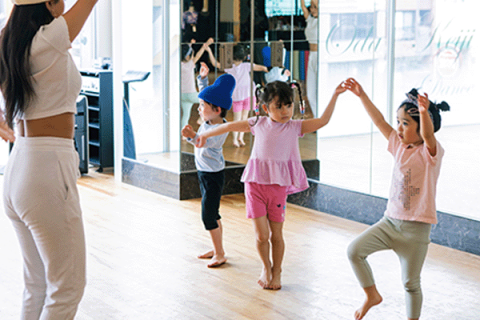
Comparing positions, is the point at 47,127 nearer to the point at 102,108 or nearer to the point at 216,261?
the point at 216,261

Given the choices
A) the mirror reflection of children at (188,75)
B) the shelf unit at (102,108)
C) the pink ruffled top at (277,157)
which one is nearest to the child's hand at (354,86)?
the pink ruffled top at (277,157)

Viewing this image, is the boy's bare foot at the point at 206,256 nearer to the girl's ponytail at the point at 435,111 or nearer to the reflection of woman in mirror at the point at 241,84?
the girl's ponytail at the point at 435,111

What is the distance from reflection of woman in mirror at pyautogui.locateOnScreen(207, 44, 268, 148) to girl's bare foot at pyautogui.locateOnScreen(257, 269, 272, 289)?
2297 mm

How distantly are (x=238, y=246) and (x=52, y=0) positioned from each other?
2470mm

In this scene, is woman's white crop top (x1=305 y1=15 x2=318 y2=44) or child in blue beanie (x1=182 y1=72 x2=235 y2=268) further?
woman's white crop top (x1=305 y1=15 x2=318 y2=44)

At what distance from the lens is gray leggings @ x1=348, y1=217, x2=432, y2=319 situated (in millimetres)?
2510

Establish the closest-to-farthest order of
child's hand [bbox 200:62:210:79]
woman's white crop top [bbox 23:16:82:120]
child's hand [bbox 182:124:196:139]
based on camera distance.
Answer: woman's white crop top [bbox 23:16:82:120] → child's hand [bbox 182:124:196:139] → child's hand [bbox 200:62:210:79]

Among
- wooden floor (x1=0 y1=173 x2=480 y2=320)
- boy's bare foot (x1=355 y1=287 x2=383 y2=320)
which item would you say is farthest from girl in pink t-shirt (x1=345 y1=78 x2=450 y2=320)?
wooden floor (x1=0 y1=173 x2=480 y2=320)

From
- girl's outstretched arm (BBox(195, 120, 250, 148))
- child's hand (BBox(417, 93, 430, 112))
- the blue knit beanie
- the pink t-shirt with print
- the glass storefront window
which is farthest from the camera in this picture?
the glass storefront window

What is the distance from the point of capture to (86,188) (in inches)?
221

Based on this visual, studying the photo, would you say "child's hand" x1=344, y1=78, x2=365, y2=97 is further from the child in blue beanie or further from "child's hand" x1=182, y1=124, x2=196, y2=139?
the child in blue beanie

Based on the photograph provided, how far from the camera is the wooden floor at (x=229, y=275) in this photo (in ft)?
9.35

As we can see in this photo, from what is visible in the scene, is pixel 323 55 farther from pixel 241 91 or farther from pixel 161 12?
pixel 161 12

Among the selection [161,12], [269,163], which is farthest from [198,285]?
[161,12]
